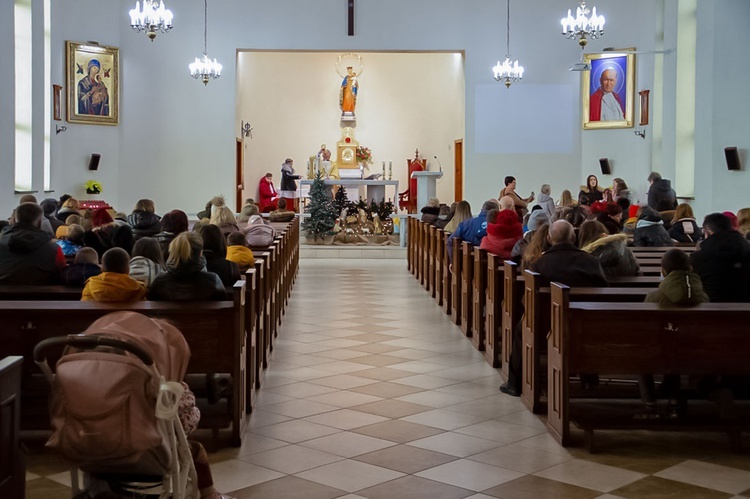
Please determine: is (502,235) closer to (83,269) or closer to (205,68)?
(83,269)

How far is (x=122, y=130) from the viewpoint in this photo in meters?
19.7

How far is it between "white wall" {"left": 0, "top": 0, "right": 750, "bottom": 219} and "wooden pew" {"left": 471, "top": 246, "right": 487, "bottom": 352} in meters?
11.3

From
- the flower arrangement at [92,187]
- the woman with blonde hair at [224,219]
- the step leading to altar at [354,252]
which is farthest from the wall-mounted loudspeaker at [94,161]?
the woman with blonde hair at [224,219]

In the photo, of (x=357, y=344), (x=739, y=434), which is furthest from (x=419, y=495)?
(x=357, y=344)

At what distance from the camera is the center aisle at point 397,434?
4.55m

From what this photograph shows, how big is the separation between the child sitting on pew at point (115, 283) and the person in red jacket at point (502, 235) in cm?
428

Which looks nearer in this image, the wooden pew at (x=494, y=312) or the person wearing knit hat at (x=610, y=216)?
the wooden pew at (x=494, y=312)

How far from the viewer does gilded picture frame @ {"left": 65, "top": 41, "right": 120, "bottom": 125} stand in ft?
61.2

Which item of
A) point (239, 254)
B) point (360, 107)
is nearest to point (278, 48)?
point (360, 107)

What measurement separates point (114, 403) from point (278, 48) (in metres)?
17.4

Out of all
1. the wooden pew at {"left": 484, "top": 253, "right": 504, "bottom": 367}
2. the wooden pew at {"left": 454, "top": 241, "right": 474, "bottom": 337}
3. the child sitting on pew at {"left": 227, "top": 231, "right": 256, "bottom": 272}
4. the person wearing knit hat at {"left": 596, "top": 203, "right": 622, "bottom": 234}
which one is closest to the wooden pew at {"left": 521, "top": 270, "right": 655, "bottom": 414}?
the wooden pew at {"left": 484, "top": 253, "right": 504, "bottom": 367}

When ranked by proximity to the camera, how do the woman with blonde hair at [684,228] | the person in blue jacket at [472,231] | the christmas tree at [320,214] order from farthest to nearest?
the christmas tree at [320,214] → the woman with blonde hair at [684,228] → the person in blue jacket at [472,231]

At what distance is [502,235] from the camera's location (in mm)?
9016

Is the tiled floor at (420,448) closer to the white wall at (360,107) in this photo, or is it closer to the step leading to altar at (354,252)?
the step leading to altar at (354,252)
